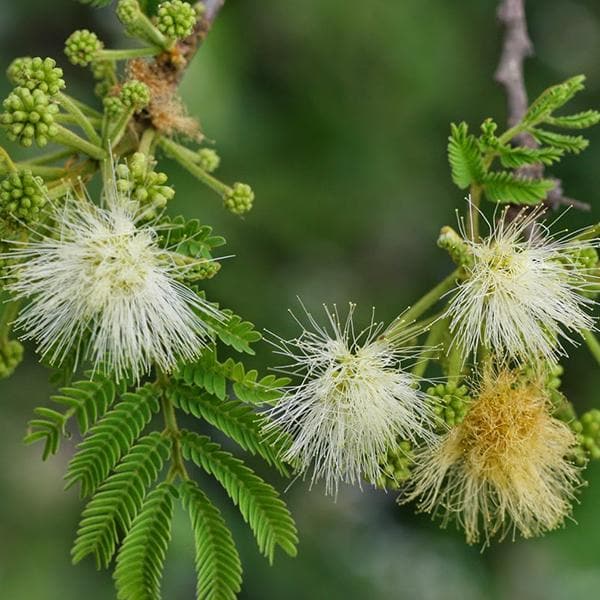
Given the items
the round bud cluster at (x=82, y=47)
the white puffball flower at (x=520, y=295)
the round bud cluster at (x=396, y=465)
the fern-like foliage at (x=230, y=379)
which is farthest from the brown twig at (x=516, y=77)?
the round bud cluster at (x=82, y=47)

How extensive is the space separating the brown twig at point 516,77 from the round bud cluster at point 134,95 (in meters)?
1.13

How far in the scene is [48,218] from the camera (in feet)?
7.78

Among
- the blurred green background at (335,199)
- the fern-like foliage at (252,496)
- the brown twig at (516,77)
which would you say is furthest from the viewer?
the blurred green background at (335,199)

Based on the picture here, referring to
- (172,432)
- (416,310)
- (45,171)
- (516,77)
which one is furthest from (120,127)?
(516,77)

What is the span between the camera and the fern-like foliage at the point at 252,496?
2391mm

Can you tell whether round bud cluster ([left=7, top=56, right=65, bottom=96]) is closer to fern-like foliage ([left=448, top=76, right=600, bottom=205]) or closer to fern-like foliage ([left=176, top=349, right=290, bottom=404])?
fern-like foliage ([left=176, top=349, right=290, bottom=404])

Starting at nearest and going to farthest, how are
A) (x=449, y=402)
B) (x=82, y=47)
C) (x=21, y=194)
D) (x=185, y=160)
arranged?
(x=21, y=194) → (x=449, y=402) → (x=82, y=47) → (x=185, y=160)

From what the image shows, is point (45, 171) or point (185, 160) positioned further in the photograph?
point (185, 160)

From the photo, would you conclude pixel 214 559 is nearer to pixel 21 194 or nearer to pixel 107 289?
pixel 107 289

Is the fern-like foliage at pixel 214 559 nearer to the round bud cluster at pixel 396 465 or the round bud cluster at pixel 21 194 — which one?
the round bud cluster at pixel 396 465

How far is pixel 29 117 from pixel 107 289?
0.45m

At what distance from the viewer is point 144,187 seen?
226 centimetres

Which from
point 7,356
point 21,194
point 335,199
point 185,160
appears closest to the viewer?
point 21,194

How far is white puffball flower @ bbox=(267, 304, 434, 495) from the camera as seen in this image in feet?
7.85
